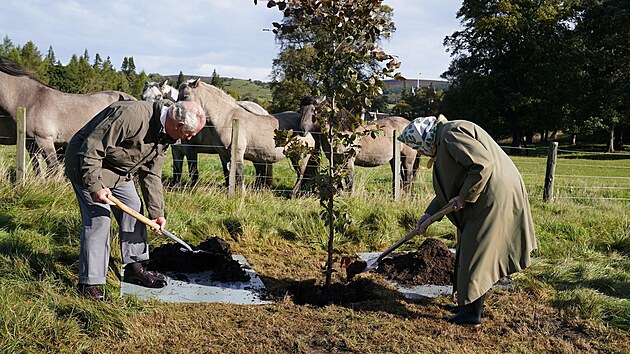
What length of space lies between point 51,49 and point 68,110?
2772 inches

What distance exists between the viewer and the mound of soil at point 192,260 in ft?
18.7

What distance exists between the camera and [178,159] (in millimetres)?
11055

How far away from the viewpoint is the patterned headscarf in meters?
4.46

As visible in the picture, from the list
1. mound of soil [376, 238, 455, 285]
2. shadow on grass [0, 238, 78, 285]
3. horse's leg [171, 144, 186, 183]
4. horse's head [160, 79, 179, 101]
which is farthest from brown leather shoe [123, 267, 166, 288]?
horse's head [160, 79, 179, 101]

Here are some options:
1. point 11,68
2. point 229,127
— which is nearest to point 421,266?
point 229,127

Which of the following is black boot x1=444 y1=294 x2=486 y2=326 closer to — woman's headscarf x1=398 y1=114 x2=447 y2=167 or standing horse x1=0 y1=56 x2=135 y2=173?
woman's headscarf x1=398 y1=114 x2=447 y2=167

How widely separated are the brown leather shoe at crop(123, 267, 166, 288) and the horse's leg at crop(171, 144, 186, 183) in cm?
558

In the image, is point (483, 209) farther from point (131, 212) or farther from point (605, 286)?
point (131, 212)

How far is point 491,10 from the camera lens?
35250 millimetres

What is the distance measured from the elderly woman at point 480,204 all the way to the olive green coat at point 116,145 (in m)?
2.08

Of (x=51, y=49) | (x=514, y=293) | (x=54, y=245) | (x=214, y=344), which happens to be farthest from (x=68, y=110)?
(x=51, y=49)

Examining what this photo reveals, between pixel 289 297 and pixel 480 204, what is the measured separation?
183cm

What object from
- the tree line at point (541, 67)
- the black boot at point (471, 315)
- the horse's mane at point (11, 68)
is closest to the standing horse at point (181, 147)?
the horse's mane at point (11, 68)

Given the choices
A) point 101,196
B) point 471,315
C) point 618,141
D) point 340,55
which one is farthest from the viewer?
point 618,141
